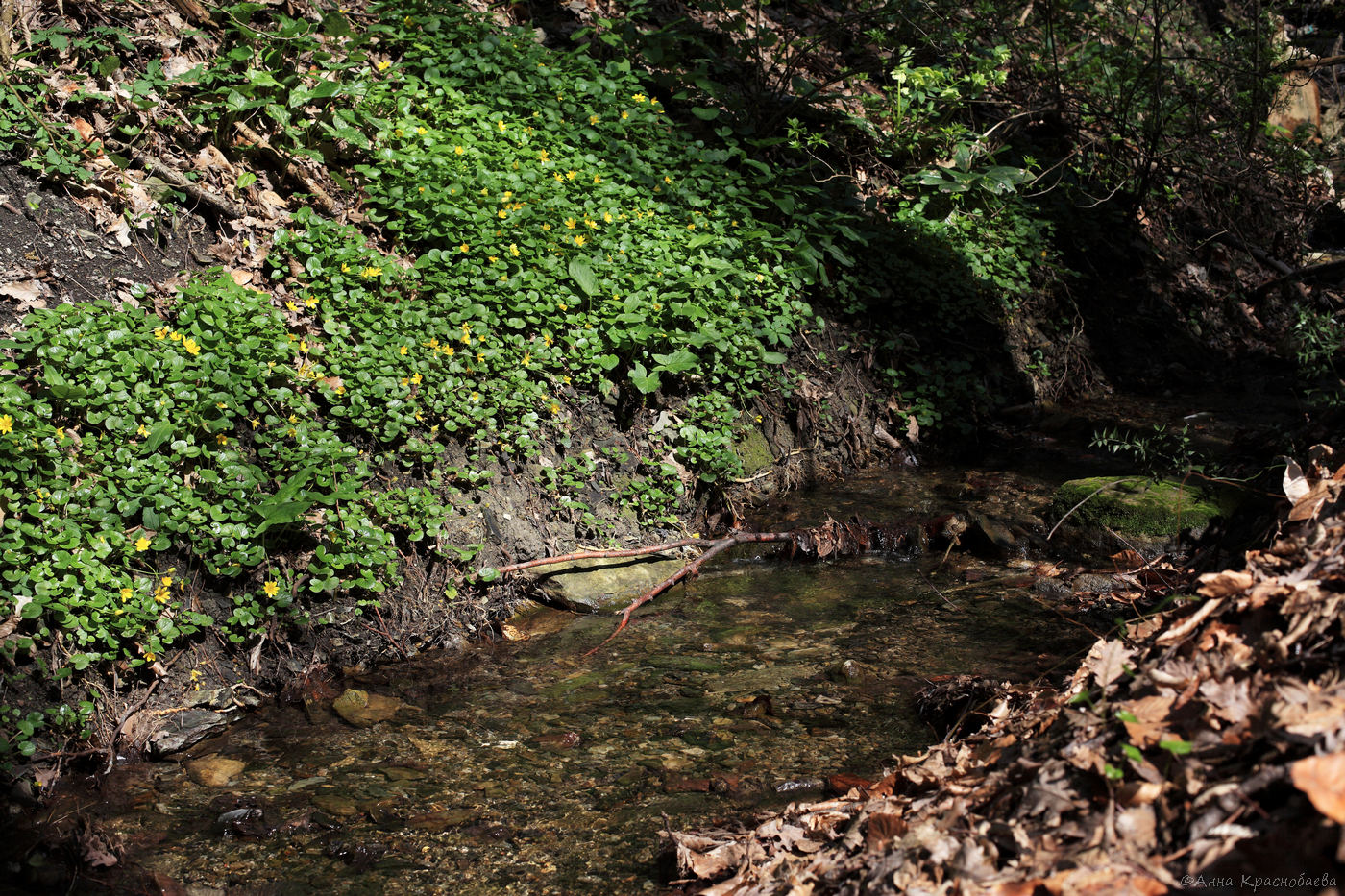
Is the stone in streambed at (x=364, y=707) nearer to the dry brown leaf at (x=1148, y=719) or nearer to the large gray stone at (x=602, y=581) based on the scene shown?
the large gray stone at (x=602, y=581)

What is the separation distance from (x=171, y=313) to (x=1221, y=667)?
449 centimetres

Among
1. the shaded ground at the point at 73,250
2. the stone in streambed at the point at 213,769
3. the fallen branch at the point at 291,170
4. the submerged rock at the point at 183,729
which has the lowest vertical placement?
the submerged rock at the point at 183,729

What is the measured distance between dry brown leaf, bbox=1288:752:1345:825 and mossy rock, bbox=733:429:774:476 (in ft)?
13.9

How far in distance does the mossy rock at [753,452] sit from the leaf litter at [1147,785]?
3.26m

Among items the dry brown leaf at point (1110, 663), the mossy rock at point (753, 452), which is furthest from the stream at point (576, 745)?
the mossy rock at point (753, 452)

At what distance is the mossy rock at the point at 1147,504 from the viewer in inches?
183

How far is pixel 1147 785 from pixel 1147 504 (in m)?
3.58

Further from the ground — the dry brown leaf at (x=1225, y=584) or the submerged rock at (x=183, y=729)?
the dry brown leaf at (x=1225, y=584)

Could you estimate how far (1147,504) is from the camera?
15.7ft

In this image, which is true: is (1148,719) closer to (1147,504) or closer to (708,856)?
(708,856)

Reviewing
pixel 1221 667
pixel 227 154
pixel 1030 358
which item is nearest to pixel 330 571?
pixel 227 154

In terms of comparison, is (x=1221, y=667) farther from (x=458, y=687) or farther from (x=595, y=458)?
(x=595, y=458)

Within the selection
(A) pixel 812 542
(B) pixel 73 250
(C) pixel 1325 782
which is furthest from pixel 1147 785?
(B) pixel 73 250

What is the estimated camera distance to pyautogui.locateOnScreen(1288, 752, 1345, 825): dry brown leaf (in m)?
1.35
